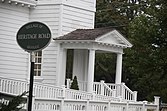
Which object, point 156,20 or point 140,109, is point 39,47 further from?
point 156,20

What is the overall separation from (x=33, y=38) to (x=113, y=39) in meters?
15.4

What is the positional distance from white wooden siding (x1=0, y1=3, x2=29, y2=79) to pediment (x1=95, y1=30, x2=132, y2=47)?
422cm

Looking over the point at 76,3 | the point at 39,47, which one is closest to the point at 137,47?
the point at 76,3

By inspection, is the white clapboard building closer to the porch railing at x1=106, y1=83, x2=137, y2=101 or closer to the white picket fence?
the porch railing at x1=106, y1=83, x2=137, y2=101

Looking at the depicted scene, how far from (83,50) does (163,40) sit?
468 centimetres

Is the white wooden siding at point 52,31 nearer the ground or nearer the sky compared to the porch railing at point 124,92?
nearer the sky

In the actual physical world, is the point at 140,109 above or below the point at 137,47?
below

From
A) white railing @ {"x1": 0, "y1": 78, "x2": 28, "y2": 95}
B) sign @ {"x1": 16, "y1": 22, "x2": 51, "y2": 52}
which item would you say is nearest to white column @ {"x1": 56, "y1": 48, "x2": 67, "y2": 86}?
white railing @ {"x1": 0, "y1": 78, "x2": 28, "y2": 95}

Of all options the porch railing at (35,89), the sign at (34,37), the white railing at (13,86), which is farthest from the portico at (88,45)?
the sign at (34,37)

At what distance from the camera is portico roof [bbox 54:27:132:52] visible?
23.5 meters

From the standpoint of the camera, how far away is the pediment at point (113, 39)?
2375 cm

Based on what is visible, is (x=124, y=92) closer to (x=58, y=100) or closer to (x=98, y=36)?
(x=98, y=36)

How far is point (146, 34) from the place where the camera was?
24891 millimetres

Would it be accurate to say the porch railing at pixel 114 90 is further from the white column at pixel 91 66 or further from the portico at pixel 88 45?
the white column at pixel 91 66
